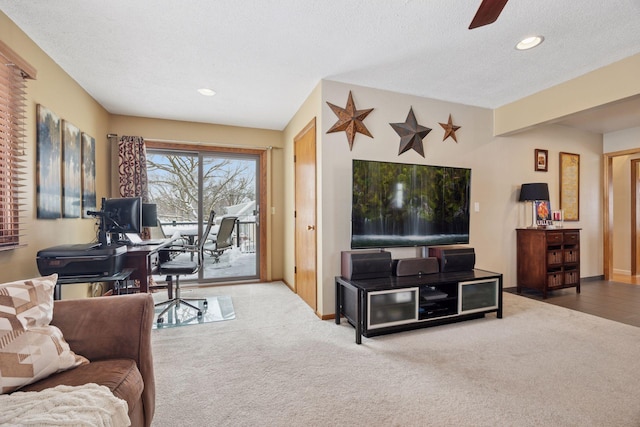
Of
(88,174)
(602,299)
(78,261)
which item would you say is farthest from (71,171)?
(602,299)

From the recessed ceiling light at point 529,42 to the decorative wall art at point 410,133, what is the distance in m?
1.12

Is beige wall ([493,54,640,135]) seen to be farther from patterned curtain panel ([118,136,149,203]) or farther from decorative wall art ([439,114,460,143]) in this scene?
patterned curtain panel ([118,136,149,203])

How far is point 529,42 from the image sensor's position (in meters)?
2.34

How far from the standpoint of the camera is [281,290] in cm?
410

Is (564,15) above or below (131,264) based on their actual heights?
above

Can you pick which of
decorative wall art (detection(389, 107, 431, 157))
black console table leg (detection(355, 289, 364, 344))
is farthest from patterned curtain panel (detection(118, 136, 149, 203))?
decorative wall art (detection(389, 107, 431, 157))

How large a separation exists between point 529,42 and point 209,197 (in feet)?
13.5

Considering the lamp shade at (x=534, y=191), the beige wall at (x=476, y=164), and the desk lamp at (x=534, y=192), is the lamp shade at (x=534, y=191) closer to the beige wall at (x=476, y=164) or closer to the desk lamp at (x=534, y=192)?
the desk lamp at (x=534, y=192)

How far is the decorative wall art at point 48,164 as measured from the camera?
90.8 inches

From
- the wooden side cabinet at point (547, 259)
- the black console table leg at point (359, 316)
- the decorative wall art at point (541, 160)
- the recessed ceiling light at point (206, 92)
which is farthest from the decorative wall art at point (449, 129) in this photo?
the recessed ceiling light at point (206, 92)

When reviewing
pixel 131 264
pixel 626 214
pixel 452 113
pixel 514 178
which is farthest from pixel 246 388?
pixel 626 214

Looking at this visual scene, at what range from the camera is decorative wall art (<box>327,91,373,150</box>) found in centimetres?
298

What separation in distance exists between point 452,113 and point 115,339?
3815 millimetres

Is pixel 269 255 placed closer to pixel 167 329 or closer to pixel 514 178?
pixel 167 329
